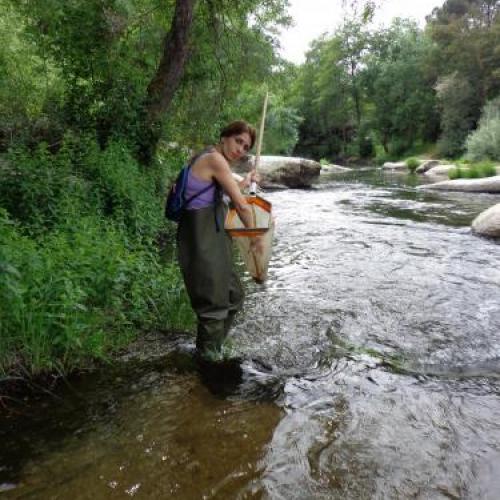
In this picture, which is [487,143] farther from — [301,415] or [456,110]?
[301,415]

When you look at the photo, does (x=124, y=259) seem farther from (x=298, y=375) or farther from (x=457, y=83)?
(x=457, y=83)

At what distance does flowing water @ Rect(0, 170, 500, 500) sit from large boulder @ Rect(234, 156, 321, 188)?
49.5ft

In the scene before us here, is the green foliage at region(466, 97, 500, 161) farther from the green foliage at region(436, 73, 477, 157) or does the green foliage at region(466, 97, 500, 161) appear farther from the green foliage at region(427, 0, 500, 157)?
the green foliage at region(436, 73, 477, 157)

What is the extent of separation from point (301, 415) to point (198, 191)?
6.29 feet

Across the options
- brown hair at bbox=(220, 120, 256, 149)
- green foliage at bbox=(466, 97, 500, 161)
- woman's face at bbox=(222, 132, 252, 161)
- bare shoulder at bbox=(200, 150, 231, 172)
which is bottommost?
green foliage at bbox=(466, 97, 500, 161)

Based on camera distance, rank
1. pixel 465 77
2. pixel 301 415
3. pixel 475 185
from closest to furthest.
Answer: pixel 301 415
pixel 475 185
pixel 465 77

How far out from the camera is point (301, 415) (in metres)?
3.39

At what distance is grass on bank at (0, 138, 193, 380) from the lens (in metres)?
3.45

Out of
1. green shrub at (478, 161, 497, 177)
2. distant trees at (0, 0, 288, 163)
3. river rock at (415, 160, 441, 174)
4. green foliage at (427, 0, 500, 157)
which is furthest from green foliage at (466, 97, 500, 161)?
distant trees at (0, 0, 288, 163)

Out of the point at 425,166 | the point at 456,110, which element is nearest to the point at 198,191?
the point at 425,166

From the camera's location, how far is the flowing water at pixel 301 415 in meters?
2.66

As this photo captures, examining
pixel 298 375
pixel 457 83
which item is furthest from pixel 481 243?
pixel 457 83

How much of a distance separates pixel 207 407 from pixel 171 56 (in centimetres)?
804

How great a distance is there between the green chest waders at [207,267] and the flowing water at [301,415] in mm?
374
